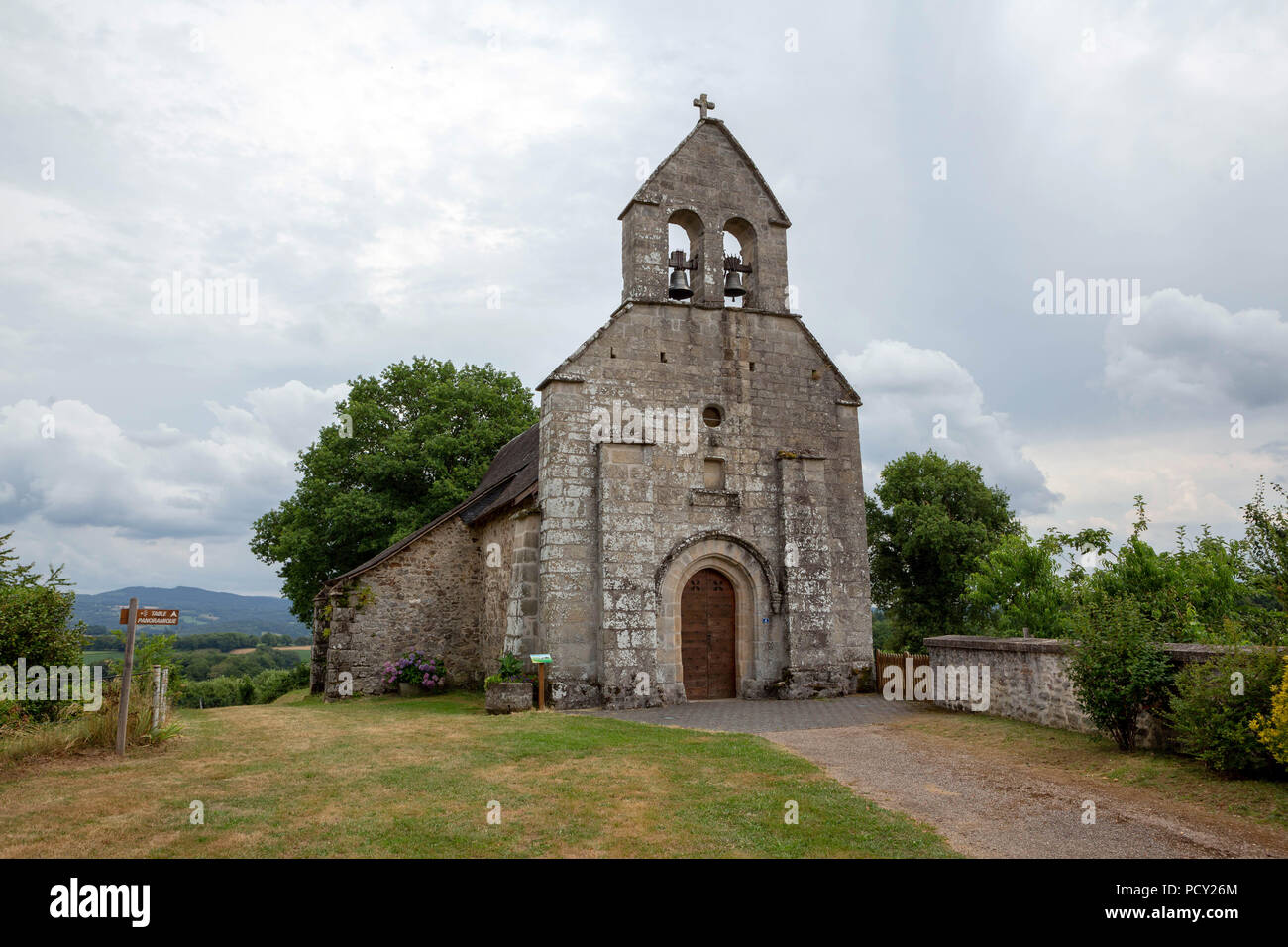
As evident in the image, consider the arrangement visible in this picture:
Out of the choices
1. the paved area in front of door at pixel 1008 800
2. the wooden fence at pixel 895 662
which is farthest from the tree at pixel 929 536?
the paved area in front of door at pixel 1008 800

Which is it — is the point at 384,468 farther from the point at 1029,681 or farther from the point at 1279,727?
the point at 1279,727

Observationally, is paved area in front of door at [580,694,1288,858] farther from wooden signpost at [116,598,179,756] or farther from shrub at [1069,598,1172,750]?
wooden signpost at [116,598,179,756]

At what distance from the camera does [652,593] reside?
48.6 feet

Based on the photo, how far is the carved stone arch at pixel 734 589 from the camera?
15102 mm

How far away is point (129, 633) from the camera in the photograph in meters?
9.66

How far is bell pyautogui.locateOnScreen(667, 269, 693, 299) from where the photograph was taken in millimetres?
16594

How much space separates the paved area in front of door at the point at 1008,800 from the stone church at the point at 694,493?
3435 mm

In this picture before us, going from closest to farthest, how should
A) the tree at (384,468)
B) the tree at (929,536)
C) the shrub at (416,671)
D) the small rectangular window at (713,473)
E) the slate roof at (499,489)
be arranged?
the small rectangular window at (713,473) < the slate roof at (499,489) < the shrub at (416,671) < the tree at (384,468) < the tree at (929,536)

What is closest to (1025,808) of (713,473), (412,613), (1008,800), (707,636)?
(1008,800)

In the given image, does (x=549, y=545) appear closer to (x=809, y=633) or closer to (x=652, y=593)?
(x=652, y=593)

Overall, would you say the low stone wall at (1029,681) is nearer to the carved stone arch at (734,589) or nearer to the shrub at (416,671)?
the carved stone arch at (734,589)

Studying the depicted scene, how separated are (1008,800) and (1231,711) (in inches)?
98.6

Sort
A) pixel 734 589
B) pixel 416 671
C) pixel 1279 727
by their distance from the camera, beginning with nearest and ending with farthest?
1. pixel 1279 727
2. pixel 734 589
3. pixel 416 671
